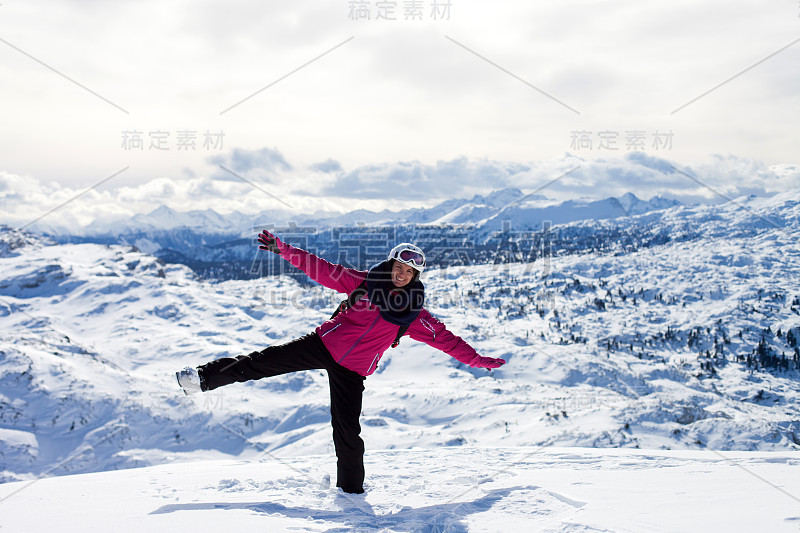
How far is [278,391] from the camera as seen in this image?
5369 inches

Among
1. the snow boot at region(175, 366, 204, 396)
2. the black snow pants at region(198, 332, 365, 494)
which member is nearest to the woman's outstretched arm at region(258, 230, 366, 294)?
the black snow pants at region(198, 332, 365, 494)

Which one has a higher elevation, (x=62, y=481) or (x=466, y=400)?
(x=62, y=481)

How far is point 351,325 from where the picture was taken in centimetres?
735

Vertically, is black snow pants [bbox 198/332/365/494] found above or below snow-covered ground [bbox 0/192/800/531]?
above

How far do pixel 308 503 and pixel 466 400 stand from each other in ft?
391

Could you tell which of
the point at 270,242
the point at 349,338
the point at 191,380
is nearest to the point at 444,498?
the point at 349,338

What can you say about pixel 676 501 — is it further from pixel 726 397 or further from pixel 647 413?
pixel 726 397

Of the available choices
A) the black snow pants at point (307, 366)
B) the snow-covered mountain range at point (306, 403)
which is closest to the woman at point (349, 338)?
the black snow pants at point (307, 366)

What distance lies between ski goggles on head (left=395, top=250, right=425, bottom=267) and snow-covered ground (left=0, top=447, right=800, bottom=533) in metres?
3.13

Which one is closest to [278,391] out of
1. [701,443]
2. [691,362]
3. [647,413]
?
[647,413]

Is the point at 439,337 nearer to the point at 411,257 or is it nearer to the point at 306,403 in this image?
the point at 411,257

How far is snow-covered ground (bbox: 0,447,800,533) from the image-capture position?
5113 mm

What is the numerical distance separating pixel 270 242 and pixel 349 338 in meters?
1.86

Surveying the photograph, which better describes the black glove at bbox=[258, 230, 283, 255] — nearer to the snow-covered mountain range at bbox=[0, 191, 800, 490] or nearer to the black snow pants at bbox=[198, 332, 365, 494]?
the black snow pants at bbox=[198, 332, 365, 494]
